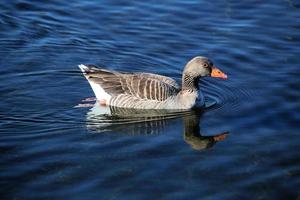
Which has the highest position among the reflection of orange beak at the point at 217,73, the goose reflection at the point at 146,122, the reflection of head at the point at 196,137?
the reflection of orange beak at the point at 217,73

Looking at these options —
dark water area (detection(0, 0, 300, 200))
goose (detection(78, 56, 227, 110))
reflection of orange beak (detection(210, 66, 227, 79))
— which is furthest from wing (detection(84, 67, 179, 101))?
reflection of orange beak (detection(210, 66, 227, 79))

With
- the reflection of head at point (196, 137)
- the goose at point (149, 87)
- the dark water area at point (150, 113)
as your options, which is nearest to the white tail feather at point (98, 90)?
the goose at point (149, 87)

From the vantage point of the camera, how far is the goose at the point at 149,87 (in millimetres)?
14672

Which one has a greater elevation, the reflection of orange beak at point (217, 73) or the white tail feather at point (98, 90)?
the reflection of orange beak at point (217, 73)

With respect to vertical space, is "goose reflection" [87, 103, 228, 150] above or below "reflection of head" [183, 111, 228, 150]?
above

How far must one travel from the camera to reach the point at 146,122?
1412cm

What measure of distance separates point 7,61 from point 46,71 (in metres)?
1.11

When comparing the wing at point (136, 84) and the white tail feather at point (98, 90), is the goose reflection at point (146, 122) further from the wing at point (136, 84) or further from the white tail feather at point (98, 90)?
the wing at point (136, 84)

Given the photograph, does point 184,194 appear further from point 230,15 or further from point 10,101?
point 230,15

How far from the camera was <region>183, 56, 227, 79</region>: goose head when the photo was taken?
14.6 meters

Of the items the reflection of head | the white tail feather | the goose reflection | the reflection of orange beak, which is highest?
the reflection of orange beak

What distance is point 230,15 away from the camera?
1989cm

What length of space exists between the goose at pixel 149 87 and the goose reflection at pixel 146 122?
0.18 meters

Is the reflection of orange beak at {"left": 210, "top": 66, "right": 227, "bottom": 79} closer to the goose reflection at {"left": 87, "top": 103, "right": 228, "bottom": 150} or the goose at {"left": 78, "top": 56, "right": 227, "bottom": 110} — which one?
the goose at {"left": 78, "top": 56, "right": 227, "bottom": 110}
